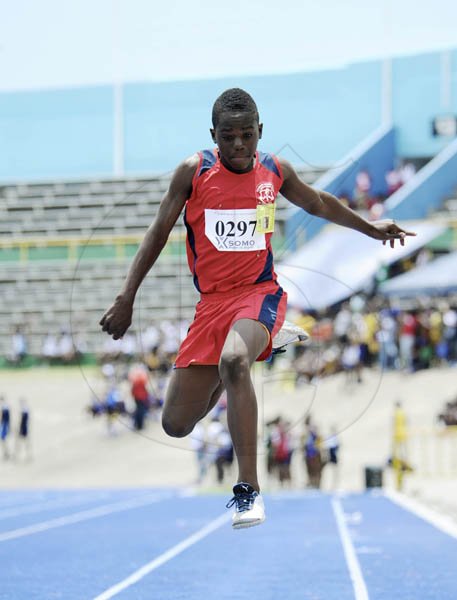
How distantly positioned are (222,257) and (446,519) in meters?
9.87

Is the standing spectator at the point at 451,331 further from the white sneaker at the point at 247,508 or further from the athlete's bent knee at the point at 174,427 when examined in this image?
Result: the white sneaker at the point at 247,508

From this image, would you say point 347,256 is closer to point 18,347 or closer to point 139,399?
point 139,399

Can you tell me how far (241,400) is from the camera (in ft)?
17.8

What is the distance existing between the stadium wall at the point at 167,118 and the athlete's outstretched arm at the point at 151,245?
29.4 meters

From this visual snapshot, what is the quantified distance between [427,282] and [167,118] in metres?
11.6

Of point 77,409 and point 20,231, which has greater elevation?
point 20,231

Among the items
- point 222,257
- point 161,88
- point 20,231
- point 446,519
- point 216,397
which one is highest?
point 161,88

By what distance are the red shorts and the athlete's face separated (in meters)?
0.57

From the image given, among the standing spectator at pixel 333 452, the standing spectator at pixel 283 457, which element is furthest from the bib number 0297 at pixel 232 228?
the standing spectator at pixel 283 457

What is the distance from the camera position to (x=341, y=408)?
82.8 ft

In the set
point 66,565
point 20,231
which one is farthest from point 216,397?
point 20,231

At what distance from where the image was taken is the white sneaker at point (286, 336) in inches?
233

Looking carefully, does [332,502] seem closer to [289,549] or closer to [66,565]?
[289,549]

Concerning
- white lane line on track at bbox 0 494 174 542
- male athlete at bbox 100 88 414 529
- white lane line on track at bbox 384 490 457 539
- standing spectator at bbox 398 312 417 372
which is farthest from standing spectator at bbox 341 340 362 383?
male athlete at bbox 100 88 414 529
